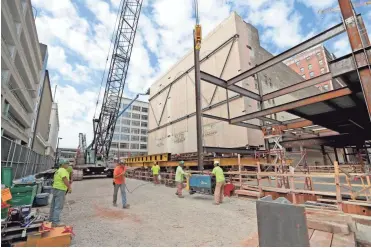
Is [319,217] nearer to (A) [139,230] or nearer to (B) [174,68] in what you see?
(A) [139,230]

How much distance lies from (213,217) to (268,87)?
17.6 metres

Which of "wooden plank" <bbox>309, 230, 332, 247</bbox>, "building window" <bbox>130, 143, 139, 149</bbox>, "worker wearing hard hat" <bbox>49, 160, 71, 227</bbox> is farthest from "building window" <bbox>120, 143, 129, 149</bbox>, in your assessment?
"wooden plank" <bbox>309, 230, 332, 247</bbox>

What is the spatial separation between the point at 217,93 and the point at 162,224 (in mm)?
14649

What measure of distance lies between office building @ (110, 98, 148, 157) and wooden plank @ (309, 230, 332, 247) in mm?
62282

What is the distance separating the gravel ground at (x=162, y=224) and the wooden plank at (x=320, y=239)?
1.16 meters

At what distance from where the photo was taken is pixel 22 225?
3500mm

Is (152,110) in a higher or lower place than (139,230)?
higher

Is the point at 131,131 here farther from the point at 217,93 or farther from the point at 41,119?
the point at 217,93

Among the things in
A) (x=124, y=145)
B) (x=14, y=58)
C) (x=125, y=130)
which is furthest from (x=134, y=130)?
(x=14, y=58)

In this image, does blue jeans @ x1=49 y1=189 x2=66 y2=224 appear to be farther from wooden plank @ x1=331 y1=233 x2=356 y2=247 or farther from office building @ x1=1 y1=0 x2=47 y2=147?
office building @ x1=1 y1=0 x2=47 y2=147

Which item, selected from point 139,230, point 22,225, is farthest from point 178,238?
point 22,225

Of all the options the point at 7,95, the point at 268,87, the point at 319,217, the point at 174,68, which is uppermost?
the point at 174,68

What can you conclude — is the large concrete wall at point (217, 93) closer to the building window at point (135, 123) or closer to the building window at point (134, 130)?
the building window at point (134, 130)

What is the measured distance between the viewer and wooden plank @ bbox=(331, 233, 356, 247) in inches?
129
